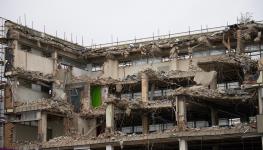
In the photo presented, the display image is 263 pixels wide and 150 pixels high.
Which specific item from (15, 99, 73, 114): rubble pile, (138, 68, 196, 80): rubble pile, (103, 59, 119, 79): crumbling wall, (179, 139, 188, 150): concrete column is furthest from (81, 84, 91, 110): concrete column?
(179, 139, 188, 150): concrete column

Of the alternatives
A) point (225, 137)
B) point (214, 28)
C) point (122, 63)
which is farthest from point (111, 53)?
point (225, 137)

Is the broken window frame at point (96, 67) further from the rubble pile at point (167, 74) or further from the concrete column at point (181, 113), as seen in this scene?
the concrete column at point (181, 113)

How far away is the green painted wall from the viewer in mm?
61812

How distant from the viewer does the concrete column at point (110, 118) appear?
53.0m

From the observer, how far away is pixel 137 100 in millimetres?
55688

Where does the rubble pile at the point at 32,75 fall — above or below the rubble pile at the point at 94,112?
above

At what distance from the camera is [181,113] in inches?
1943

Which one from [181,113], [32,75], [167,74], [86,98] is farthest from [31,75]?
[181,113]

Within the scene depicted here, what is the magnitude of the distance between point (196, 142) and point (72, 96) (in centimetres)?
1719

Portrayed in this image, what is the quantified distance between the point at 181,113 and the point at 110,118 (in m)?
7.75

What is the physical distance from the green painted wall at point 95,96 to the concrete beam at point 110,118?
25.4 feet

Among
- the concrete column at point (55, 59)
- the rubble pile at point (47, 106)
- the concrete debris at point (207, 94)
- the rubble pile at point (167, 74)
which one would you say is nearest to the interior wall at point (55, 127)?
the rubble pile at point (47, 106)

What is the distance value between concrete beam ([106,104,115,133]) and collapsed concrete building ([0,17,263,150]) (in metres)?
0.10

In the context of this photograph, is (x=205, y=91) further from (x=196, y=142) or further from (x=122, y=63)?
(x=122, y=63)
